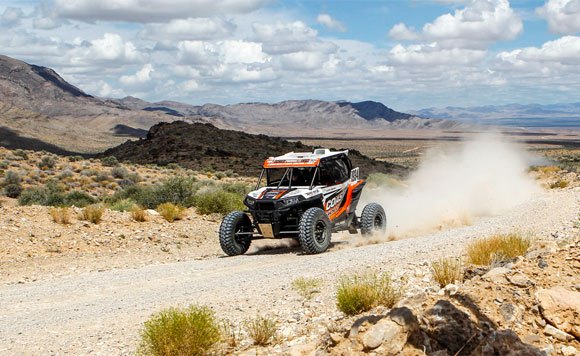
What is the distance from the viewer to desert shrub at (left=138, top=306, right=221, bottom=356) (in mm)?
6953

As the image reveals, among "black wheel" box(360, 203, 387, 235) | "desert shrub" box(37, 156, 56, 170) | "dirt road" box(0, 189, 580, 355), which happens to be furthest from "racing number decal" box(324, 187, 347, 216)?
"desert shrub" box(37, 156, 56, 170)

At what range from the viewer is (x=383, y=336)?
6.06m

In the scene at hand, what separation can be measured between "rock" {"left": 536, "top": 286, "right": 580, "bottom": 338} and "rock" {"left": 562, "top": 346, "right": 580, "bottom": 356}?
0.86 feet

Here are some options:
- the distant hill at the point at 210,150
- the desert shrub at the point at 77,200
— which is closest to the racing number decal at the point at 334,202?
the desert shrub at the point at 77,200

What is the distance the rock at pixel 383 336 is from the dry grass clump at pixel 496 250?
3.96 meters

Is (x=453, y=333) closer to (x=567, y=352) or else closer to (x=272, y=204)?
(x=567, y=352)

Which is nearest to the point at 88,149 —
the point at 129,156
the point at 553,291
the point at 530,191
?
the point at 129,156

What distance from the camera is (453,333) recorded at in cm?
604

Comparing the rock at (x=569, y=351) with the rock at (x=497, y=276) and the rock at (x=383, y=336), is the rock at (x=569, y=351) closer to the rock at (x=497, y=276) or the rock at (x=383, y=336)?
the rock at (x=497, y=276)

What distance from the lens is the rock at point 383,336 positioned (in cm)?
601

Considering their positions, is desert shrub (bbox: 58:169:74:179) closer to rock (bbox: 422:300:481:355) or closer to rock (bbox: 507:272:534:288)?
rock (bbox: 507:272:534:288)

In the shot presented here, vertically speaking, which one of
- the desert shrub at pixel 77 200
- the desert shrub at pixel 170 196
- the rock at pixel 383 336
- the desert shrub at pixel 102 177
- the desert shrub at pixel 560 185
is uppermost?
the rock at pixel 383 336

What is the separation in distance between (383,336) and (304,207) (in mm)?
9185

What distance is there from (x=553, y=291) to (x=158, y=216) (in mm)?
15993
